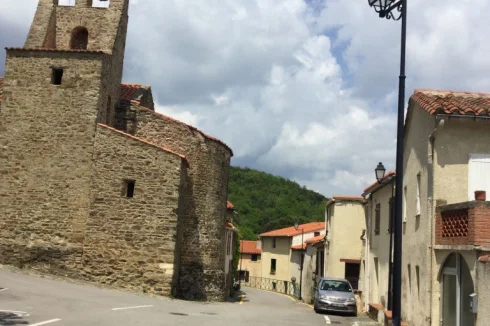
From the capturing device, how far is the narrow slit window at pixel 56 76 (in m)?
21.9

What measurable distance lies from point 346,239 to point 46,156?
19.4m

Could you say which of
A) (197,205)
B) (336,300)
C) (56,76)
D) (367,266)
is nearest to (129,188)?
(197,205)

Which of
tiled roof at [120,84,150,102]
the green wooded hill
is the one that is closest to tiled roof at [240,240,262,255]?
the green wooded hill

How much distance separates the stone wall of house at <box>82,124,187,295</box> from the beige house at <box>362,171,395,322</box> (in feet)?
27.1

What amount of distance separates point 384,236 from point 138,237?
10.2 metres

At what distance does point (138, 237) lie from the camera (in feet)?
67.9

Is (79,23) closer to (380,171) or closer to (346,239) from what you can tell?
(380,171)

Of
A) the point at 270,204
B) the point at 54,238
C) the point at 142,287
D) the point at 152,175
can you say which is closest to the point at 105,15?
the point at 152,175

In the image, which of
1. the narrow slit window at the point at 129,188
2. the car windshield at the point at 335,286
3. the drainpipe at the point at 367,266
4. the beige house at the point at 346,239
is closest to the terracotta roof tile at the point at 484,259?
the car windshield at the point at 335,286

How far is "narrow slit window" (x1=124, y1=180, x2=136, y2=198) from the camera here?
21.1 meters

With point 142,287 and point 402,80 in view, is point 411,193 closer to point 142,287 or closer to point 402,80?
point 402,80

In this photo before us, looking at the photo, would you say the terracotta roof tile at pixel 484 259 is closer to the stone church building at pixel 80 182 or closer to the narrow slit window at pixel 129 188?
the stone church building at pixel 80 182

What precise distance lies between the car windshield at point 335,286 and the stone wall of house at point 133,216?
6.82m

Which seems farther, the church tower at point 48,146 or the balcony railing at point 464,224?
the church tower at point 48,146
